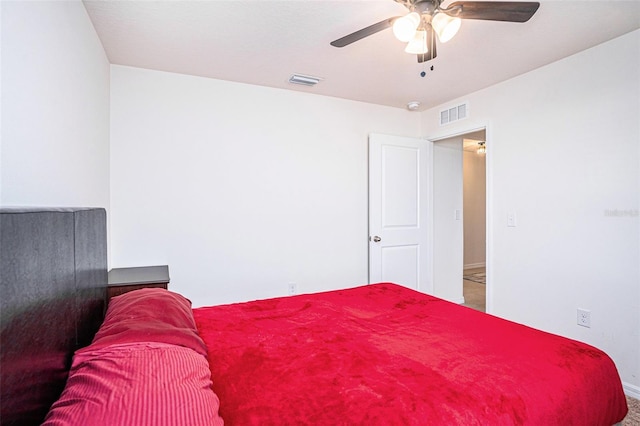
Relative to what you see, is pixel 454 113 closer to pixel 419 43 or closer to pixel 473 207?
pixel 419 43

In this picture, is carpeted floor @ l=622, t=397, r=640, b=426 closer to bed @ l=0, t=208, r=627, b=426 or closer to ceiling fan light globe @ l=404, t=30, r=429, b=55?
bed @ l=0, t=208, r=627, b=426

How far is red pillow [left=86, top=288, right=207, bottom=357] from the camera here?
1.05 meters

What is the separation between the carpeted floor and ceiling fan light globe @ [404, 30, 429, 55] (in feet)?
8.18

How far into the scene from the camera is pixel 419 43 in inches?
72.9

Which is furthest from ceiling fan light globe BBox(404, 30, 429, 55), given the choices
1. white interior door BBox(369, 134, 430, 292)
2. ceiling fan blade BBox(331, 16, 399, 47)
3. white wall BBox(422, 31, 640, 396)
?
white interior door BBox(369, 134, 430, 292)

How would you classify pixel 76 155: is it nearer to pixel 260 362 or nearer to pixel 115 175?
pixel 115 175

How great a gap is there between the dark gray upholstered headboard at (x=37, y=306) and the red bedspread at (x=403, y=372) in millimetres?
468

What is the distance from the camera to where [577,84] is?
103 inches

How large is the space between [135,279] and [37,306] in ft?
5.67

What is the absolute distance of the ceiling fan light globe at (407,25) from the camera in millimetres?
1671

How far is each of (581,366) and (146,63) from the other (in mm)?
3374

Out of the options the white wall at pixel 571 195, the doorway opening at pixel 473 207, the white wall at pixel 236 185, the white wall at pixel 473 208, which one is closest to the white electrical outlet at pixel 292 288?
the white wall at pixel 236 185

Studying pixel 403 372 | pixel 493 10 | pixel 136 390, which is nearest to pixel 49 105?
pixel 136 390

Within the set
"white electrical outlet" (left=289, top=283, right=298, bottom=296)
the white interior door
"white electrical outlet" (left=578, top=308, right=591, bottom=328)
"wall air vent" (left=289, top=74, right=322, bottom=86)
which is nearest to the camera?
"white electrical outlet" (left=578, top=308, right=591, bottom=328)
